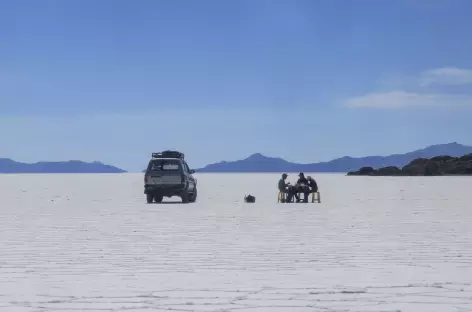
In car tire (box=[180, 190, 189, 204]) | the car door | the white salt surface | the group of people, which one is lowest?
the white salt surface

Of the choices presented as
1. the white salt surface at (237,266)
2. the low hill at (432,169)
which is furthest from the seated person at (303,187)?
the low hill at (432,169)

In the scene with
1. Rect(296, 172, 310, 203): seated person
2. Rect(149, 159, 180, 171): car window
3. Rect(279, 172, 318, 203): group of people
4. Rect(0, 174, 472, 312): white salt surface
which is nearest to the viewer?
Rect(0, 174, 472, 312): white salt surface

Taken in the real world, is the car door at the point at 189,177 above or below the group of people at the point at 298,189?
above

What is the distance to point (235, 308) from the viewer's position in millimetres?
7652

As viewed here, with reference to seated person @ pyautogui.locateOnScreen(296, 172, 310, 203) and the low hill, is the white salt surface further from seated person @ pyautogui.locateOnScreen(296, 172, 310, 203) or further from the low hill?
the low hill

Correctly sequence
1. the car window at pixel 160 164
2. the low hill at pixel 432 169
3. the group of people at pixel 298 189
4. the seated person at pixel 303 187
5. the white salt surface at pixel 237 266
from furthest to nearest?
1. the low hill at pixel 432 169
2. the seated person at pixel 303 187
3. the group of people at pixel 298 189
4. the car window at pixel 160 164
5. the white salt surface at pixel 237 266

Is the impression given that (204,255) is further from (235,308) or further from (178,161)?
(178,161)

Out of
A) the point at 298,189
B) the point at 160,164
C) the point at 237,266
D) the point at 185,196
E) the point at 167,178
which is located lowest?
the point at 237,266

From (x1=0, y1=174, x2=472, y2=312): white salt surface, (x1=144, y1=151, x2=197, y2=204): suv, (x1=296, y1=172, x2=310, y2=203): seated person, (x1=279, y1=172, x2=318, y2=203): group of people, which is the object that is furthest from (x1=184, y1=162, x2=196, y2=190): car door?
(x1=0, y1=174, x2=472, y2=312): white salt surface

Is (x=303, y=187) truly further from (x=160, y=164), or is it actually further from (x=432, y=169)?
(x=432, y=169)

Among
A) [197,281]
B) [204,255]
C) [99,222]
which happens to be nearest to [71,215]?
[99,222]

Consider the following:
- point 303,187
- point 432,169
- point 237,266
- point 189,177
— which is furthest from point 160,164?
point 432,169

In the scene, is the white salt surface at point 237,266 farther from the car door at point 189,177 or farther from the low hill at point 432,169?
the low hill at point 432,169

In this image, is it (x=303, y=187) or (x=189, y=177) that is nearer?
(x=303, y=187)
